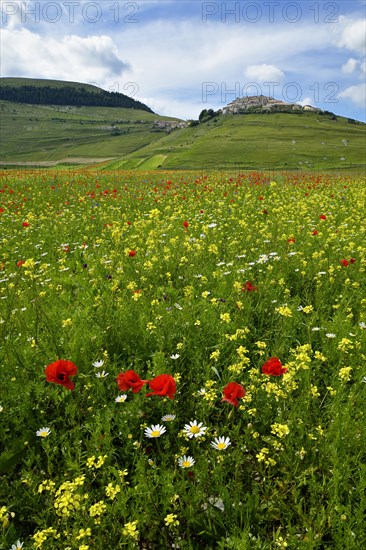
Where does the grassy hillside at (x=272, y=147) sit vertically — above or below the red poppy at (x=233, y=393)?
above

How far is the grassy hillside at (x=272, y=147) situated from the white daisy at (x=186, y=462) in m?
60.9

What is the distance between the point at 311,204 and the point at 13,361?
440 inches

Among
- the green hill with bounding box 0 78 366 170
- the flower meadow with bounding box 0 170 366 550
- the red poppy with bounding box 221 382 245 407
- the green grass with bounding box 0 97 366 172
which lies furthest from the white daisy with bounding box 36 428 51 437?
the green hill with bounding box 0 78 366 170

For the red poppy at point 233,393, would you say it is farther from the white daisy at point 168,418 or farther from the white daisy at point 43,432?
the white daisy at point 43,432

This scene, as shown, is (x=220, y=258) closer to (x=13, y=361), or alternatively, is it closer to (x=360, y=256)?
(x=360, y=256)

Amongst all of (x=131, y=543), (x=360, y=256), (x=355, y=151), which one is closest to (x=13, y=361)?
(x=131, y=543)

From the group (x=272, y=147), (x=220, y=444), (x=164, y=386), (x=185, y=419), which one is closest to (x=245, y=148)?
(x=272, y=147)

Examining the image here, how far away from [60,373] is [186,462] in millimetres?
1081

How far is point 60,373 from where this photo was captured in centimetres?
237

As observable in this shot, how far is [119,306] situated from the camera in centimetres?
439

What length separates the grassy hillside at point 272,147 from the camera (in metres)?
72.5

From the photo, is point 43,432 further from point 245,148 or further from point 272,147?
point 272,147

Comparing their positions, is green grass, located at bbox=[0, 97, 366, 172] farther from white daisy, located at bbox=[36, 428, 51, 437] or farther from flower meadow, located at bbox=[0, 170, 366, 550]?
white daisy, located at bbox=[36, 428, 51, 437]

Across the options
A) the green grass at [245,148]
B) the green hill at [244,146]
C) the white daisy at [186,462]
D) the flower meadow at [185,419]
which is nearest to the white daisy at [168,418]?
the flower meadow at [185,419]
